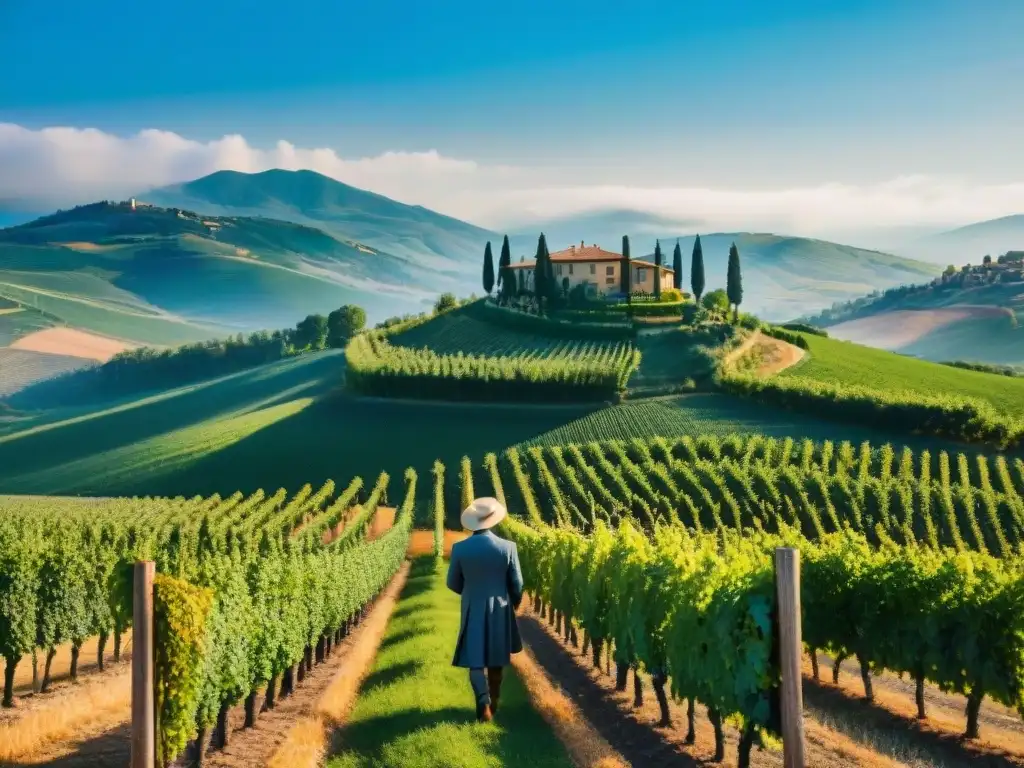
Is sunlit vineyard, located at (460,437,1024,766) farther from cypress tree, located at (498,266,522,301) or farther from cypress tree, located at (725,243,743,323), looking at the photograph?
cypress tree, located at (498,266,522,301)

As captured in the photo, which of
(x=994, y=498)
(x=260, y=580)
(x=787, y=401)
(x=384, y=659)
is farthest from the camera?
(x=787, y=401)

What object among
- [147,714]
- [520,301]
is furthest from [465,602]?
[520,301]

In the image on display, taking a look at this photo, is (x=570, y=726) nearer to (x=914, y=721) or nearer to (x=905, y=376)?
(x=914, y=721)

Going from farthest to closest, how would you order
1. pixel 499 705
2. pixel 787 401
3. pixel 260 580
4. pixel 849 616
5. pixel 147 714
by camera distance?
pixel 787 401 → pixel 849 616 → pixel 260 580 → pixel 499 705 → pixel 147 714

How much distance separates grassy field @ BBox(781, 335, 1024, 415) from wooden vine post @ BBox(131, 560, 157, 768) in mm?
57318

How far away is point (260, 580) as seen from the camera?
14555 mm

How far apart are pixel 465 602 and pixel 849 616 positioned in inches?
360

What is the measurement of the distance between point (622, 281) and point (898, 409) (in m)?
41.8

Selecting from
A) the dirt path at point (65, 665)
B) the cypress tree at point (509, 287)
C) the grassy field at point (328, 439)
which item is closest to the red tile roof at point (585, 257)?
the cypress tree at point (509, 287)

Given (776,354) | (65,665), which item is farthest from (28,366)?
(65,665)

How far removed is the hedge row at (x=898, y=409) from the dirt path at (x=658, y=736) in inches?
1519

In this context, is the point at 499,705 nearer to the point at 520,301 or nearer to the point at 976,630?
the point at 976,630

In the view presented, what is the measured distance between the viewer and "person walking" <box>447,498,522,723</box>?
1120cm

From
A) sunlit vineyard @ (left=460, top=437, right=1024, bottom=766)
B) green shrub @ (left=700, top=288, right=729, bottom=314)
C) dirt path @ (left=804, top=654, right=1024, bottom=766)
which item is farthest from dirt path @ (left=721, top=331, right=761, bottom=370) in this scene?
dirt path @ (left=804, top=654, right=1024, bottom=766)
